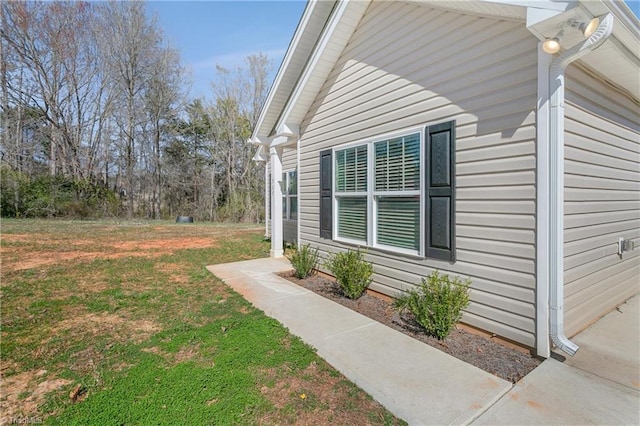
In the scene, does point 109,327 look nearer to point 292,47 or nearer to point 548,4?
point 548,4

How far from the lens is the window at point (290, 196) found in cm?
826

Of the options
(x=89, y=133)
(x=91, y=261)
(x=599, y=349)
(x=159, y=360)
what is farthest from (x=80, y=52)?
(x=599, y=349)

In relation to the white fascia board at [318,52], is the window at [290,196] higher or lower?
lower

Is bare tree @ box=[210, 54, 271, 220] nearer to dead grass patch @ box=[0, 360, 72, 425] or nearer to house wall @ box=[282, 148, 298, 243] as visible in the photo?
house wall @ box=[282, 148, 298, 243]

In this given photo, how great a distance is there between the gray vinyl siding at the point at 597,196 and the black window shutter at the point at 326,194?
11.2ft

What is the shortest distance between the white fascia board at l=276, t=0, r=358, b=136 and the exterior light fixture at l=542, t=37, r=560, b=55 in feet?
10.4

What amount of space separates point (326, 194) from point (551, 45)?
3.75 meters

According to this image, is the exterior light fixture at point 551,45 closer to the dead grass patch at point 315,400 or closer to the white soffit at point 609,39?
the white soffit at point 609,39

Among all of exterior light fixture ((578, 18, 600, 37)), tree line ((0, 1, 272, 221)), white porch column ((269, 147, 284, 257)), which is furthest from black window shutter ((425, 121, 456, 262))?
tree line ((0, 1, 272, 221))

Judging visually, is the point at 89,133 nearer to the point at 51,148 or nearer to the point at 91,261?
the point at 51,148

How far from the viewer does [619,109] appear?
3.66m

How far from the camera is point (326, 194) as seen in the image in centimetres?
562

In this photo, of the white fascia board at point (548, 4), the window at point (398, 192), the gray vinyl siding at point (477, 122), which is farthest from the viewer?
the window at point (398, 192)

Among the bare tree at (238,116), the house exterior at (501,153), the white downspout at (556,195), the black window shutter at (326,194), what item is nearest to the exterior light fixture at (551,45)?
the house exterior at (501,153)
